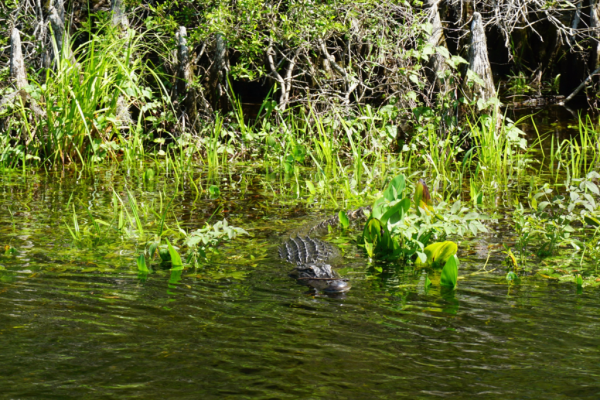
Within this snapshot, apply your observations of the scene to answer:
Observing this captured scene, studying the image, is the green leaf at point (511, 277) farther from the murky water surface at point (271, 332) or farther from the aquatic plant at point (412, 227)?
the aquatic plant at point (412, 227)

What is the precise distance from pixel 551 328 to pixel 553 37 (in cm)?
1053

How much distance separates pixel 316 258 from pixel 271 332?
4.69ft

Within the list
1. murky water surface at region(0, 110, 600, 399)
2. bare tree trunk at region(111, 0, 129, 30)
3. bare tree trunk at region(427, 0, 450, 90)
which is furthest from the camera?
bare tree trunk at region(111, 0, 129, 30)

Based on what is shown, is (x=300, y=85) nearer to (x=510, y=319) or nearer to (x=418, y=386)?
(x=510, y=319)

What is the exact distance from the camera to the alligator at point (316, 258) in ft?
10.9

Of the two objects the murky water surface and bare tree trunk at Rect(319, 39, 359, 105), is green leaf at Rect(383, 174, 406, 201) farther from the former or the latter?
bare tree trunk at Rect(319, 39, 359, 105)

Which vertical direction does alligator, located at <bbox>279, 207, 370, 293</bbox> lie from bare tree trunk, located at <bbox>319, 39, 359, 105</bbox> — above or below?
below

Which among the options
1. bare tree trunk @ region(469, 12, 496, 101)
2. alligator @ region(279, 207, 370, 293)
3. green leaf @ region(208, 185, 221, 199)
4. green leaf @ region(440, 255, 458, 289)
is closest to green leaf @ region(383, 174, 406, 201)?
alligator @ region(279, 207, 370, 293)

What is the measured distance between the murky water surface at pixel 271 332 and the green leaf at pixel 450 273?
61 millimetres

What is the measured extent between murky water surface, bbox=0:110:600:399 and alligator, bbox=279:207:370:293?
0.29ft

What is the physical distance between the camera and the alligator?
3.33 metres

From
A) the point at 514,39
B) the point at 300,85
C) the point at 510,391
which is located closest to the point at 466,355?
the point at 510,391

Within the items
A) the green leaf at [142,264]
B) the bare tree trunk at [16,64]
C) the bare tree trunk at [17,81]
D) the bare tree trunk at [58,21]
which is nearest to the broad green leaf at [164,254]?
the green leaf at [142,264]

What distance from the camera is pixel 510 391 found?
212cm
